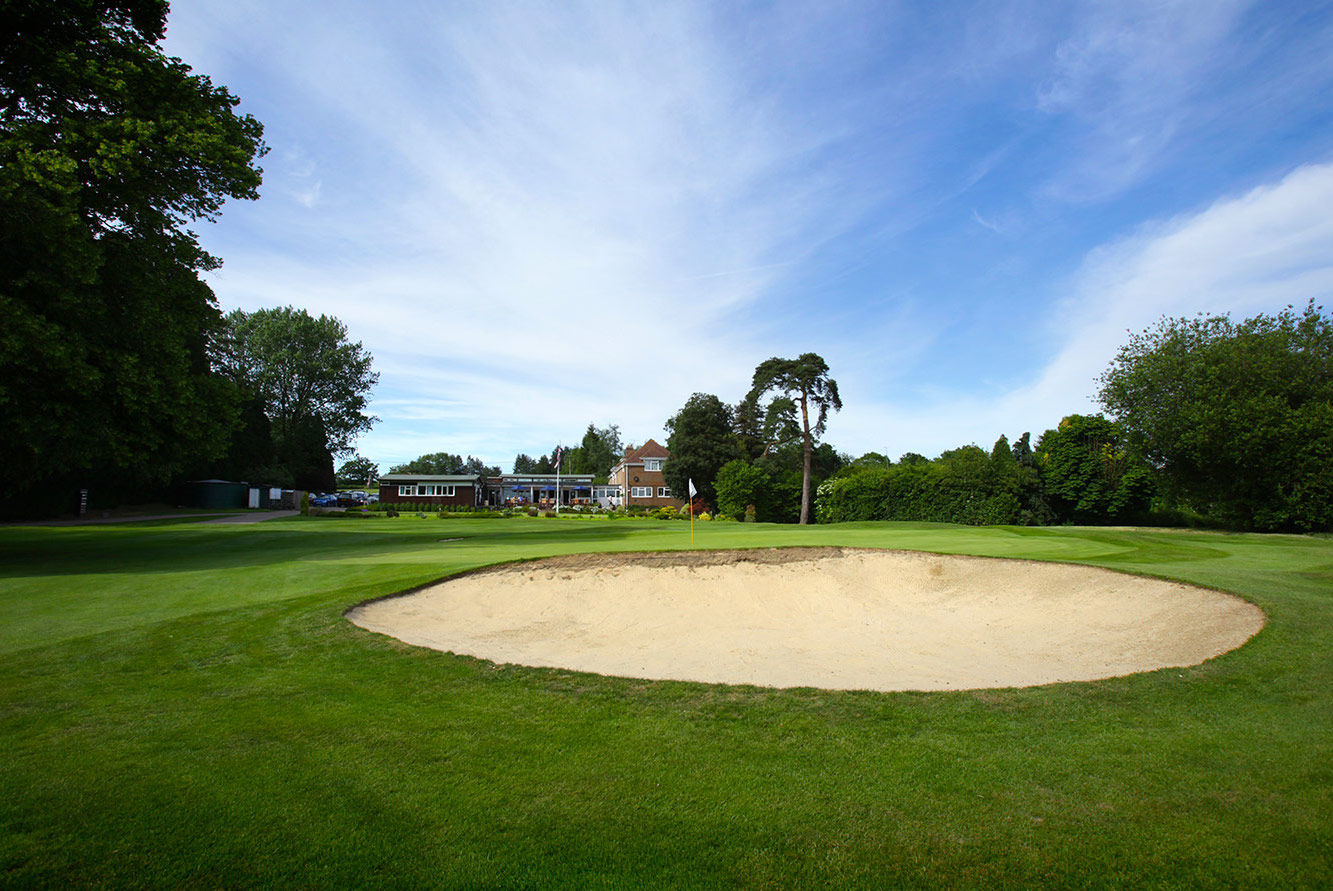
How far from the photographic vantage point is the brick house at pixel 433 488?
72375 mm

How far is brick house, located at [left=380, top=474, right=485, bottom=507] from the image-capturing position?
7238 centimetres

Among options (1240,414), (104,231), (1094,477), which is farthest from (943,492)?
(104,231)

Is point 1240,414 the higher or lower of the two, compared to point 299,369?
lower

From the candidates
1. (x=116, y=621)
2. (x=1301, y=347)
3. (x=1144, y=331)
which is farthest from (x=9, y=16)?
(x=1301, y=347)

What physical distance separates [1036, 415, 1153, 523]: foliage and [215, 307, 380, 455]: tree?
72473 mm

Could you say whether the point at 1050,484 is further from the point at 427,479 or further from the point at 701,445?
the point at 427,479

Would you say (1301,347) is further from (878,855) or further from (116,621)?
(116,621)

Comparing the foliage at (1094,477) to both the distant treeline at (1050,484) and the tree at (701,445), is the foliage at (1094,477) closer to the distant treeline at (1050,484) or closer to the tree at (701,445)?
the distant treeline at (1050,484)

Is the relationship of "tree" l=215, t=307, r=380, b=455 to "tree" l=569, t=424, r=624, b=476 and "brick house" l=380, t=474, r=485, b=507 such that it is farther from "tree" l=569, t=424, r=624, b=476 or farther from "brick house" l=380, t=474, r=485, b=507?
"tree" l=569, t=424, r=624, b=476

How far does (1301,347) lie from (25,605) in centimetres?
Result: 4404

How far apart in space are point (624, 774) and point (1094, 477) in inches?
1618

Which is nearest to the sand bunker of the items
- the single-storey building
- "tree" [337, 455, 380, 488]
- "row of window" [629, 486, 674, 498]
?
"row of window" [629, 486, 674, 498]

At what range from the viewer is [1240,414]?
27.0 m

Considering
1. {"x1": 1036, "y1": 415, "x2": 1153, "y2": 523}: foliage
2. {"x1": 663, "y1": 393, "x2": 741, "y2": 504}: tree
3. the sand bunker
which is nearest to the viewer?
the sand bunker
